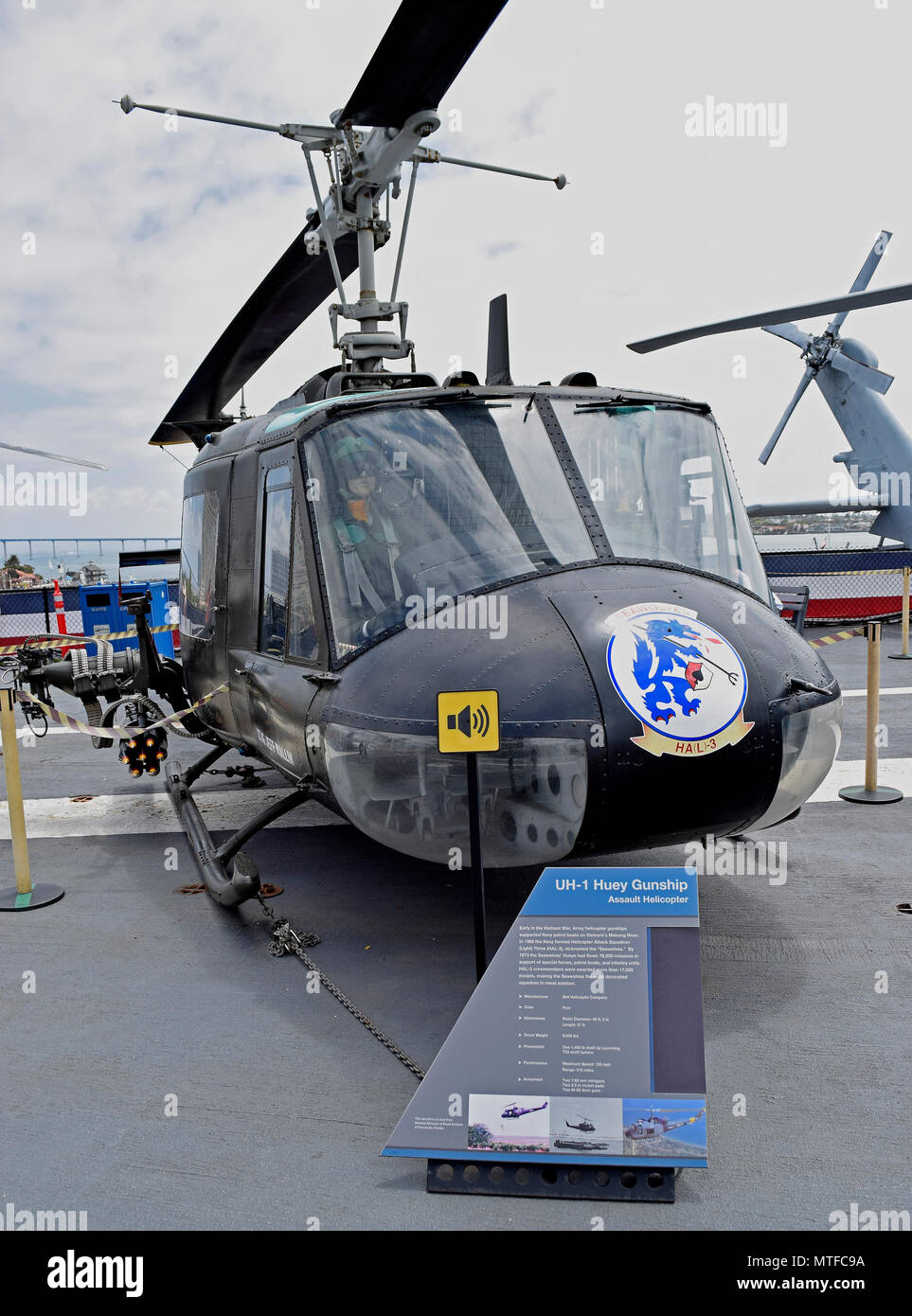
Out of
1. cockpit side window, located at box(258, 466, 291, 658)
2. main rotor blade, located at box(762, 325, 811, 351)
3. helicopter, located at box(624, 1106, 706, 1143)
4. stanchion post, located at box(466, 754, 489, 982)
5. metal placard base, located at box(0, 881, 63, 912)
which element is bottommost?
metal placard base, located at box(0, 881, 63, 912)

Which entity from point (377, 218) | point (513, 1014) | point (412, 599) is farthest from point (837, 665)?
point (513, 1014)

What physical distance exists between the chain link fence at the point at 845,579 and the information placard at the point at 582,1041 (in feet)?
50.0

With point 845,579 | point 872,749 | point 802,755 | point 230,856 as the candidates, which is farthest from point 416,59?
point 845,579

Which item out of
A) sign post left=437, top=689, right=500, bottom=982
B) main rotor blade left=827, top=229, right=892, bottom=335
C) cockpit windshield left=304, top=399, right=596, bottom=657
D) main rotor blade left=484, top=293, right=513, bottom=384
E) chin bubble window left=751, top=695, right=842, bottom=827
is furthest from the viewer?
main rotor blade left=827, top=229, right=892, bottom=335

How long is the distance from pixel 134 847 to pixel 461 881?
237cm

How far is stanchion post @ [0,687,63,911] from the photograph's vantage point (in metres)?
5.09

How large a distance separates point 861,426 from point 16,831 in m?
26.4

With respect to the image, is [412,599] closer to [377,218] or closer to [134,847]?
[134,847]

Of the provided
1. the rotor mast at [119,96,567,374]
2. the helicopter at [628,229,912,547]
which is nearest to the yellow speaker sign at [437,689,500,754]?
the rotor mast at [119,96,567,374]

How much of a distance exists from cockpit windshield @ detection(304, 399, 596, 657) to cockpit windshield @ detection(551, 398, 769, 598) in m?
0.18

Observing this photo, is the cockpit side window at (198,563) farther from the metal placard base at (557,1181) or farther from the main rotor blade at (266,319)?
the metal placard base at (557,1181)

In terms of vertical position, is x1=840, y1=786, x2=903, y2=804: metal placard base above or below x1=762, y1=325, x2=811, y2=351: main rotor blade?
below

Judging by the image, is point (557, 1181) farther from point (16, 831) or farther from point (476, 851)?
point (16, 831)

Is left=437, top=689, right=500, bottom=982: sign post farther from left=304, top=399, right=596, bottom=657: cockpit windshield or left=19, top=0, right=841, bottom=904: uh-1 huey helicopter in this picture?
left=304, top=399, right=596, bottom=657: cockpit windshield
